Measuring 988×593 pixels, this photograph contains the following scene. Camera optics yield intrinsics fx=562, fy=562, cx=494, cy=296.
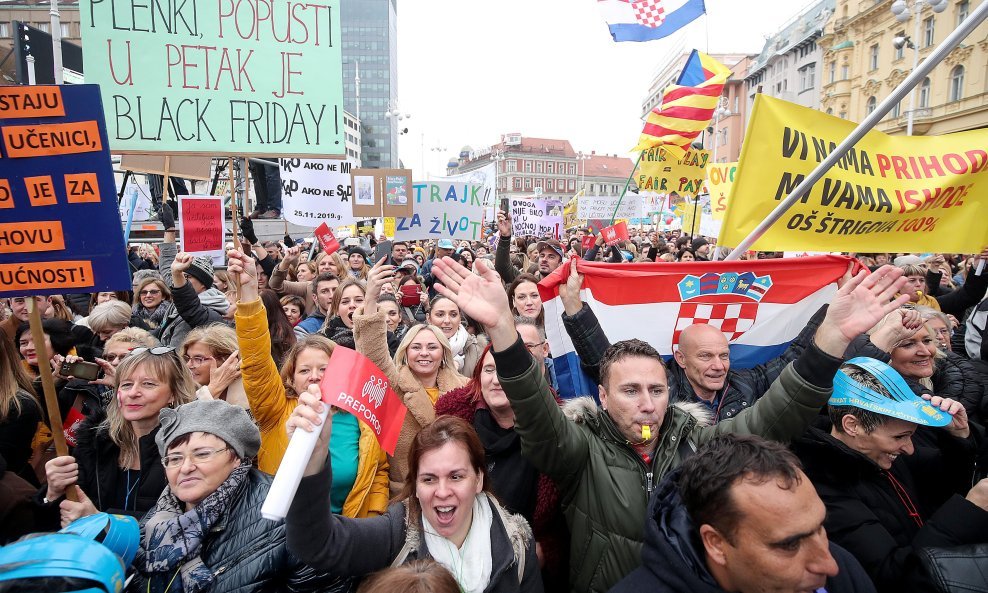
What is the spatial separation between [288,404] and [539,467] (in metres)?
1.46

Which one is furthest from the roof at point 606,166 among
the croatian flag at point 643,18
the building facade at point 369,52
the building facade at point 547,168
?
the croatian flag at point 643,18

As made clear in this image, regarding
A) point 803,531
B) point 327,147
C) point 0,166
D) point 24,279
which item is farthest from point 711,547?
point 327,147

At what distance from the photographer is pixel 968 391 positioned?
3.34 m

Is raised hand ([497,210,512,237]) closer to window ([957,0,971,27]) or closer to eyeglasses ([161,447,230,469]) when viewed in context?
eyeglasses ([161,447,230,469])

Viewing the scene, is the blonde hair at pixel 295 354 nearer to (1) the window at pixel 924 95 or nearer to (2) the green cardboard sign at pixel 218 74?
(2) the green cardboard sign at pixel 218 74

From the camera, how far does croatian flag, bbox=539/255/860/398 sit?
3547 millimetres

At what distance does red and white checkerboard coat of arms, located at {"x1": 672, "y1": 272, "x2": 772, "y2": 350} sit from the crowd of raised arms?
344 mm

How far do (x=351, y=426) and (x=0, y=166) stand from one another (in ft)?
5.94

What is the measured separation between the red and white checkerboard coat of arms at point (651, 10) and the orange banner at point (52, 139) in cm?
640

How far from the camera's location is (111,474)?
2.56m

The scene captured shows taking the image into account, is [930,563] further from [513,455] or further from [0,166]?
[0,166]

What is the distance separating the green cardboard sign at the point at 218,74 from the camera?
4.00 m

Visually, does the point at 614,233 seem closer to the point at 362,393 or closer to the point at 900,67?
the point at 362,393

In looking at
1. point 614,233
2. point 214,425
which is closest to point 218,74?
point 214,425
